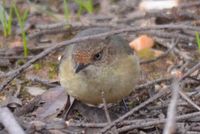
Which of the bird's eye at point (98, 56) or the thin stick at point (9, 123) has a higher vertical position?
the bird's eye at point (98, 56)

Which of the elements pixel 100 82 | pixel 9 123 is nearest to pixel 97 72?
pixel 100 82

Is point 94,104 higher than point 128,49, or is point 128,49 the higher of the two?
point 128,49

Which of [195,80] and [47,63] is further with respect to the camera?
[47,63]

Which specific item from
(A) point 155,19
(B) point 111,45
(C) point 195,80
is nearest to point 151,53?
(A) point 155,19

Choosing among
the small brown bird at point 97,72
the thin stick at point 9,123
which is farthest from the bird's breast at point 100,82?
the thin stick at point 9,123

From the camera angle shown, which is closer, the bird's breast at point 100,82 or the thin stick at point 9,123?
the thin stick at point 9,123

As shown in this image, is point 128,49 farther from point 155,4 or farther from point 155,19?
point 155,4

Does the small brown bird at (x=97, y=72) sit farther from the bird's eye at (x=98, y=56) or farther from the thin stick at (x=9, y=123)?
the thin stick at (x=9, y=123)

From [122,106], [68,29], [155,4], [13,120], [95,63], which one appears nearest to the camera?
[13,120]
